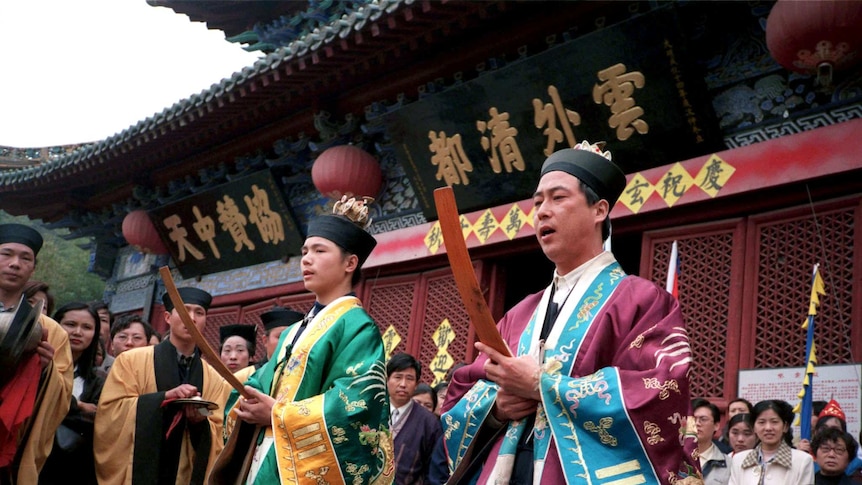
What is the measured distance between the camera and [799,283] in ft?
19.3

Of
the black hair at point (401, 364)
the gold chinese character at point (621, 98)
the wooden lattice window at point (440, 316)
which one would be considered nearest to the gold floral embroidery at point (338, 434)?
the black hair at point (401, 364)

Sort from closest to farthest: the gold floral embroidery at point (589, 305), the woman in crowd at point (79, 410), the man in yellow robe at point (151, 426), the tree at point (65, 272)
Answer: the gold floral embroidery at point (589, 305) → the man in yellow robe at point (151, 426) → the woman in crowd at point (79, 410) → the tree at point (65, 272)

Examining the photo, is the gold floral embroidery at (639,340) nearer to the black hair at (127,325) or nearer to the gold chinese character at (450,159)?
the black hair at (127,325)

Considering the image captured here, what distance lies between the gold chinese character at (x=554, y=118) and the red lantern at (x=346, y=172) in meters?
2.32

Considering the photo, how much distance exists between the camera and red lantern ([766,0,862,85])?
5.22 m

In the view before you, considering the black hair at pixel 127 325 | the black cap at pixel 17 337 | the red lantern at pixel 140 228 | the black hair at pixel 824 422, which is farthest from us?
the red lantern at pixel 140 228

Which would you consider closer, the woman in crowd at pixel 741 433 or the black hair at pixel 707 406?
the woman in crowd at pixel 741 433

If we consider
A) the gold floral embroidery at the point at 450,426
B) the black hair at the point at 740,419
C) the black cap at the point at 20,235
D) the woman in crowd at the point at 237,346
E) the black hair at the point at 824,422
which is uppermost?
the black cap at the point at 20,235

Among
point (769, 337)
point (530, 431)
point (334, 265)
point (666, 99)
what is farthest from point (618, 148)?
Answer: point (530, 431)

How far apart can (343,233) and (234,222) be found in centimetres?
742

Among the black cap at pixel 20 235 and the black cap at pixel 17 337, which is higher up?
the black cap at pixel 20 235

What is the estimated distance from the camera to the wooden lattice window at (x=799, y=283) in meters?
5.66

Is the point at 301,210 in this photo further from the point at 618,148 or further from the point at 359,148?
the point at 618,148

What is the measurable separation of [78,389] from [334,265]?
6.45ft
